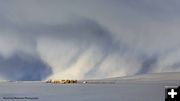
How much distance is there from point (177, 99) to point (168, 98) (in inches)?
66.8

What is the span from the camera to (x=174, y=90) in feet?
325

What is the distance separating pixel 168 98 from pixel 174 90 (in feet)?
8.96

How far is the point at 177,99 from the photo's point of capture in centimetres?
9656

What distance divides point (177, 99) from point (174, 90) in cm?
282

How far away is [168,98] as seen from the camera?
97.1 m
